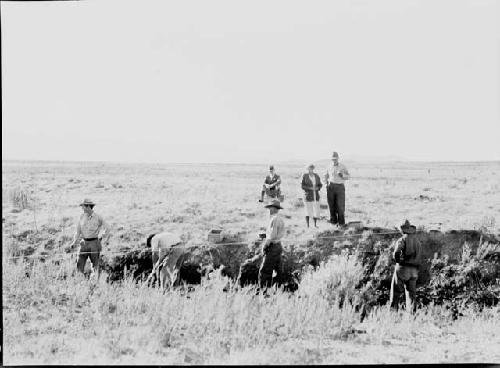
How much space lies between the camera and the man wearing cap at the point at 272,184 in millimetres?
9305

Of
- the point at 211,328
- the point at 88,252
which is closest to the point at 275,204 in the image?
the point at 211,328

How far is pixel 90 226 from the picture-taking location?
29.2ft

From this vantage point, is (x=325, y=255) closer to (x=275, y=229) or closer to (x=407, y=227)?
(x=275, y=229)

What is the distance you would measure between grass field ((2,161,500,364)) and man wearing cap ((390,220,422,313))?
0.27 meters

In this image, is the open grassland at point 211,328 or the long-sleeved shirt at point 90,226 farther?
the long-sleeved shirt at point 90,226

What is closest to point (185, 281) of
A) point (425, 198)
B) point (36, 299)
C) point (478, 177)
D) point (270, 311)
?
point (270, 311)

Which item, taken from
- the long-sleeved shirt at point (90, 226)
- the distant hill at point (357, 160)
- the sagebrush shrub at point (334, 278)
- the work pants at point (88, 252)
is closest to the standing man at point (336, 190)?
the distant hill at point (357, 160)

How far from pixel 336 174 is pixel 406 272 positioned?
199 cm

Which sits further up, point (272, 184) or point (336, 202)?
point (272, 184)

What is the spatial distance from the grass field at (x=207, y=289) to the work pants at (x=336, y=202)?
0.56ft

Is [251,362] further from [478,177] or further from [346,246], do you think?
[478,177]

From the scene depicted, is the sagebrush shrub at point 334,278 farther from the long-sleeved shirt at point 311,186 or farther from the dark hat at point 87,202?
the dark hat at point 87,202

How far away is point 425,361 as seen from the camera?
300 inches

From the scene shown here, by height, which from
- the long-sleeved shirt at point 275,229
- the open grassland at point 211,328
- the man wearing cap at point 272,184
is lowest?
the open grassland at point 211,328
